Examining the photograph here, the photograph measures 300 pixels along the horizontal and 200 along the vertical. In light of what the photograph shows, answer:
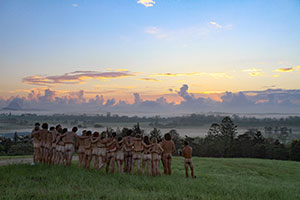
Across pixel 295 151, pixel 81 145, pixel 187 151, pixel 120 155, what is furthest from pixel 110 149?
pixel 295 151

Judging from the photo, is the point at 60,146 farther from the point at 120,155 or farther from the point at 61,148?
the point at 120,155

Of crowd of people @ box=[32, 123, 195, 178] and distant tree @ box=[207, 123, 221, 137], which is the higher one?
crowd of people @ box=[32, 123, 195, 178]

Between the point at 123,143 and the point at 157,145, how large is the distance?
1.98 m

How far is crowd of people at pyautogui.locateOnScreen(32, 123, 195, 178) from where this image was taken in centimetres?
1550

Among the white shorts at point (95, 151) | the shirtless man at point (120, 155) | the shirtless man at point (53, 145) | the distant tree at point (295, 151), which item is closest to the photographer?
the shirtless man at point (120, 155)

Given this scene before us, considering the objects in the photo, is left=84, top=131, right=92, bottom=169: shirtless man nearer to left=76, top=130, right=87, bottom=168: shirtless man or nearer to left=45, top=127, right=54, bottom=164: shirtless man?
left=76, top=130, right=87, bottom=168: shirtless man

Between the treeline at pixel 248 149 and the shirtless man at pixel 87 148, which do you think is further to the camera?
the treeline at pixel 248 149

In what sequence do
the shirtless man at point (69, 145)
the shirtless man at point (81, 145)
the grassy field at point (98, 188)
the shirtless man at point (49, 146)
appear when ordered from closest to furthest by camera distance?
1. the grassy field at point (98, 188)
2. the shirtless man at point (69, 145)
3. the shirtless man at point (81, 145)
4. the shirtless man at point (49, 146)

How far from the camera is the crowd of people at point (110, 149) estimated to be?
1550 cm

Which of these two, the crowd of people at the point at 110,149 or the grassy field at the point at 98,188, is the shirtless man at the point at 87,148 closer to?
the crowd of people at the point at 110,149

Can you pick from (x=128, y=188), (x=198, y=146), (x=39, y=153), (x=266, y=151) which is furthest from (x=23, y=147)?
(x=266, y=151)

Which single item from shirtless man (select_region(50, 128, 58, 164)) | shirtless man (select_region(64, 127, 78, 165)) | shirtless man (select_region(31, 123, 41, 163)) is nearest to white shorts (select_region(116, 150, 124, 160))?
shirtless man (select_region(64, 127, 78, 165))

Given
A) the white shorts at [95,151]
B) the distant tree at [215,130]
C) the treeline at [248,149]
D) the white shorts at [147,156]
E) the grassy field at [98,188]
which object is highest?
the white shorts at [95,151]

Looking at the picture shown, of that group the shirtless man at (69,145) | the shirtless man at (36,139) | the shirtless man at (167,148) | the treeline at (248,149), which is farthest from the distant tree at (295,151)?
the shirtless man at (36,139)
